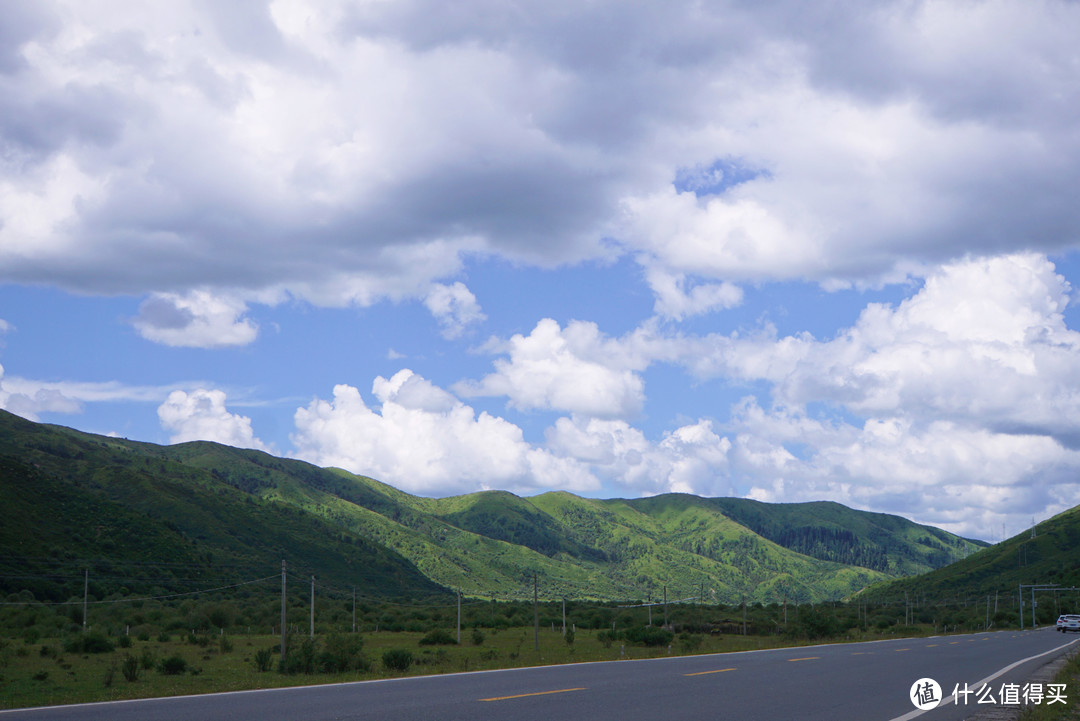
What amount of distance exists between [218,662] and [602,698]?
25.4 m

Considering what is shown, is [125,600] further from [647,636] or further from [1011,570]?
[1011,570]

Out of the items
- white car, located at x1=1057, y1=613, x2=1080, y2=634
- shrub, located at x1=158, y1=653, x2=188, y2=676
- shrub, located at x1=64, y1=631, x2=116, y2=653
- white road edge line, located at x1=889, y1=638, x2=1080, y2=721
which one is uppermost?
white road edge line, located at x1=889, y1=638, x2=1080, y2=721

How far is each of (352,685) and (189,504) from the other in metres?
113

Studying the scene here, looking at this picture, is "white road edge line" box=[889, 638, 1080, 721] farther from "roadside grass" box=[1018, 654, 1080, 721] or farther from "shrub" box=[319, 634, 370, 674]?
"shrub" box=[319, 634, 370, 674]

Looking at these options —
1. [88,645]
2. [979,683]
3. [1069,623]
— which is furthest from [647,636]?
[1069,623]

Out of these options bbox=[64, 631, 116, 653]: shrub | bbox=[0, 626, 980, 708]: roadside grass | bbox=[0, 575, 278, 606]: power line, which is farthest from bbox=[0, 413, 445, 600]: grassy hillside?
bbox=[0, 626, 980, 708]: roadside grass

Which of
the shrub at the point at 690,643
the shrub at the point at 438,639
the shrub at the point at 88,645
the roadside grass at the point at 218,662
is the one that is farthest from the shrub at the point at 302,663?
the shrub at the point at 438,639

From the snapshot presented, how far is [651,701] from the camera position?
1608cm

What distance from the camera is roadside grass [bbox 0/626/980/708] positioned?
2206 cm

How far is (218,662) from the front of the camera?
119 feet

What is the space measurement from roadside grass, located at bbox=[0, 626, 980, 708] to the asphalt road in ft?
11.4

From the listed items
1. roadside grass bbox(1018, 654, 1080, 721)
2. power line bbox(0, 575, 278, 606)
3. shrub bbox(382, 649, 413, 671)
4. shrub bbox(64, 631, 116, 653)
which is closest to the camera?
roadside grass bbox(1018, 654, 1080, 721)

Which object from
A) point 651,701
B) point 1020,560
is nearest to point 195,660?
point 651,701

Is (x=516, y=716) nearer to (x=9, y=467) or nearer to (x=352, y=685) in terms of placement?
(x=352, y=685)
